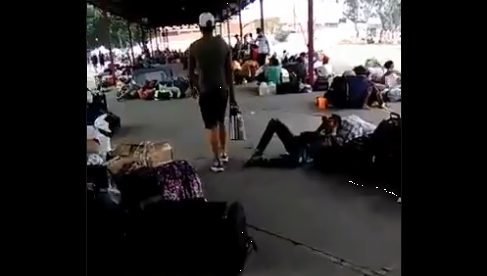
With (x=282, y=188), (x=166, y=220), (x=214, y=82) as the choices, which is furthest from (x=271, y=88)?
(x=166, y=220)

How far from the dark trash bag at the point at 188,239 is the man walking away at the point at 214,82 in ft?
0.36

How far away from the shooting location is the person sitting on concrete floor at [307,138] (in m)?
1.21

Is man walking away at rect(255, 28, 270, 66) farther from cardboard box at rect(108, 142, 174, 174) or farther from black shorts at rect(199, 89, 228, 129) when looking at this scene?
cardboard box at rect(108, 142, 174, 174)

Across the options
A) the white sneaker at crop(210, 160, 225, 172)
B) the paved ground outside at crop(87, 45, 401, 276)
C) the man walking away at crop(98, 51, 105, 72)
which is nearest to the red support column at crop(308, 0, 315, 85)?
the paved ground outside at crop(87, 45, 401, 276)

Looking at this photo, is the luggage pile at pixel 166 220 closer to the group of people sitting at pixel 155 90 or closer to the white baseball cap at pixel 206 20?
the group of people sitting at pixel 155 90

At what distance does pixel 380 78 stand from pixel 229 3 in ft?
1.19

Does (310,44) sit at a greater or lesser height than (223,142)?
greater

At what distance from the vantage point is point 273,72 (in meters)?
1.24

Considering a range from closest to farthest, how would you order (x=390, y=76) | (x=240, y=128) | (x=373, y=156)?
(x=390, y=76) < (x=373, y=156) < (x=240, y=128)

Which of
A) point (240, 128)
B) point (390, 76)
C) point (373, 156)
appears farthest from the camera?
point (240, 128)

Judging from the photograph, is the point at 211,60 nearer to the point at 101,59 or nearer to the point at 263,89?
the point at 263,89

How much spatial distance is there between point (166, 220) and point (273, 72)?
421 millimetres
